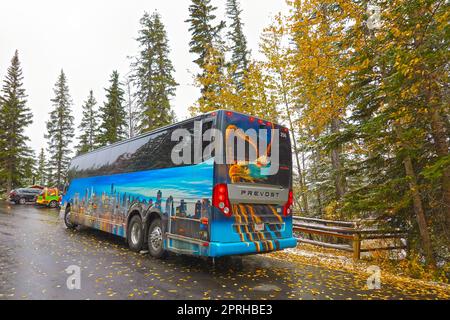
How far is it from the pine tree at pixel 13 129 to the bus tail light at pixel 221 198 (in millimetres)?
45210

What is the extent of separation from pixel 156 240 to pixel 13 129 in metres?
45.1

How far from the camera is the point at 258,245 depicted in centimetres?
667

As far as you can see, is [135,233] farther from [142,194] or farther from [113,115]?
[113,115]

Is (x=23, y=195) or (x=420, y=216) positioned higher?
(x=420, y=216)

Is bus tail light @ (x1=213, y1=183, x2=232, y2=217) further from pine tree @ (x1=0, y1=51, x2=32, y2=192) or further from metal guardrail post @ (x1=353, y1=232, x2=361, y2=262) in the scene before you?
pine tree @ (x1=0, y1=51, x2=32, y2=192)

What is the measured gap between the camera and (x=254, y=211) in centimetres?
677

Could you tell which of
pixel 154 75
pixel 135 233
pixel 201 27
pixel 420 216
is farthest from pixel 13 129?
pixel 420 216

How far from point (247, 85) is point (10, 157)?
40.6 metres

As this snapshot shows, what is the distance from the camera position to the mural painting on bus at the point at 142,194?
652cm

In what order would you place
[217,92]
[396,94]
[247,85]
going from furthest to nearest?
[217,92], [247,85], [396,94]

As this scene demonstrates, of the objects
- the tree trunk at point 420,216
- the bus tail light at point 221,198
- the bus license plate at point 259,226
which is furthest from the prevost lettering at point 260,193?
the tree trunk at point 420,216

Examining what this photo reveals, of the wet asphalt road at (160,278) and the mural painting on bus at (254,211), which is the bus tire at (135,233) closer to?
the wet asphalt road at (160,278)
